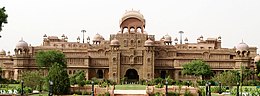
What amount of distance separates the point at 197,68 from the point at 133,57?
9.99 metres

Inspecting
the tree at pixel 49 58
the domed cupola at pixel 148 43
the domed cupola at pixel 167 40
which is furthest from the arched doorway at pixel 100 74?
the domed cupola at pixel 167 40

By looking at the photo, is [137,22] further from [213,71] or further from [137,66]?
[213,71]

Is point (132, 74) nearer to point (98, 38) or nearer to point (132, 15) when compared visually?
point (132, 15)

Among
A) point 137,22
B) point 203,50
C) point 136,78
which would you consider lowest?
point 136,78

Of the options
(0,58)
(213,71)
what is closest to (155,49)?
(213,71)

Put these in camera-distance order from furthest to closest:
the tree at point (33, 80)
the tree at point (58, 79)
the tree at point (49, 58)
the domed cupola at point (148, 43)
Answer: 1. the domed cupola at point (148, 43)
2. the tree at point (49, 58)
3. the tree at point (33, 80)
4. the tree at point (58, 79)

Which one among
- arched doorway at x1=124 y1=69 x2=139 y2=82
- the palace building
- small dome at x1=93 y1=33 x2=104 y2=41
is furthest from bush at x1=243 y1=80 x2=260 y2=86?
small dome at x1=93 y1=33 x2=104 y2=41

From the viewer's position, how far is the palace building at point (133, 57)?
65.9m

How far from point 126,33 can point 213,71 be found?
15.0 m

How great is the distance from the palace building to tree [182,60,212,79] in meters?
3.82

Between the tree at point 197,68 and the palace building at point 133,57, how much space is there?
3818mm

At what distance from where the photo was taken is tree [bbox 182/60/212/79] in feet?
203

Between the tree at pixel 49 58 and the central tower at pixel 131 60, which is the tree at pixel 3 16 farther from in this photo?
the central tower at pixel 131 60

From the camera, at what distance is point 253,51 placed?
84.1m
